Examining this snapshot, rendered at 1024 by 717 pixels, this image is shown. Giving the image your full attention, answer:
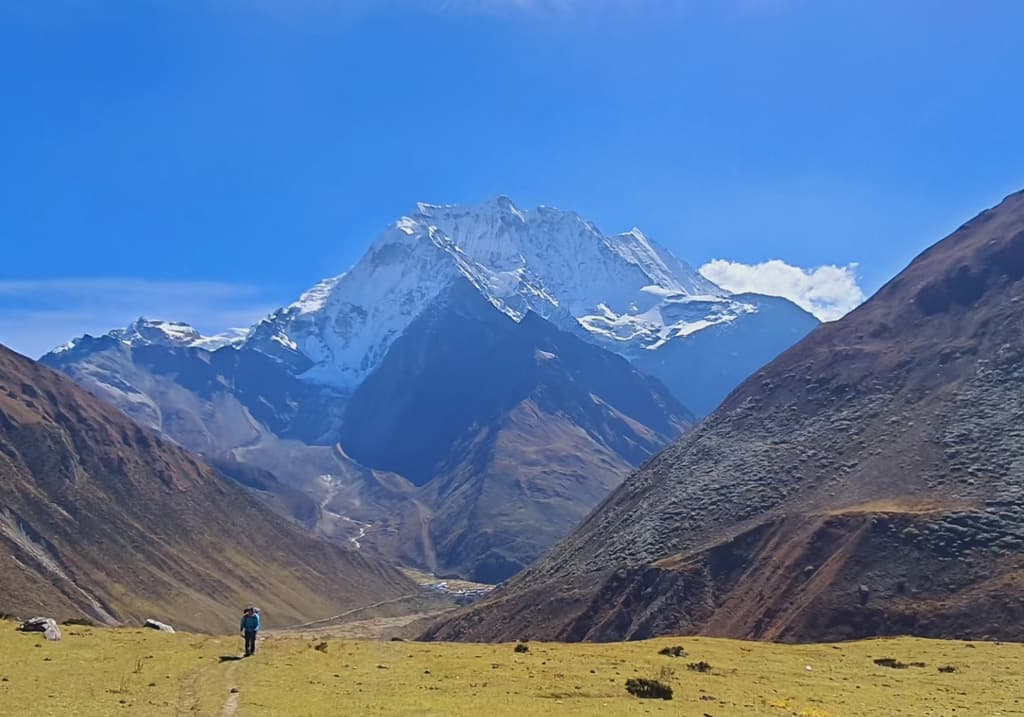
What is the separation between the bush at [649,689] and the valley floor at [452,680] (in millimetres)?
549

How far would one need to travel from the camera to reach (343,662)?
2007 inches

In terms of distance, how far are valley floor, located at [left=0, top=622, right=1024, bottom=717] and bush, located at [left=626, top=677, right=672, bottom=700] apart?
55 centimetres

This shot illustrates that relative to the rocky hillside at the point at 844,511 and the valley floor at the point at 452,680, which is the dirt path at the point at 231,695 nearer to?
the valley floor at the point at 452,680

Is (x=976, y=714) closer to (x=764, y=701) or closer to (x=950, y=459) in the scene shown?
(x=764, y=701)

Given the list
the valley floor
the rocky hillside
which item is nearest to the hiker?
the valley floor

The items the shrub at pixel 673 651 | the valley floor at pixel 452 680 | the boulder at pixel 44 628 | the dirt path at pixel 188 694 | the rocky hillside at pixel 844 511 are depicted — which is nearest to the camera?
the dirt path at pixel 188 694

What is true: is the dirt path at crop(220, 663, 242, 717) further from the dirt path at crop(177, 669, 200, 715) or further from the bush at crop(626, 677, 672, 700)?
the bush at crop(626, 677, 672, 700)

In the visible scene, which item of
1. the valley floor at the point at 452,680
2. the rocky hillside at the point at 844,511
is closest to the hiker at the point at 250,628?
the valley floor at the point at 452,680

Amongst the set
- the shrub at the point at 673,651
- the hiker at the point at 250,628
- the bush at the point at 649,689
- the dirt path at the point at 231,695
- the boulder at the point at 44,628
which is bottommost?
the shrub at the point at 673,651

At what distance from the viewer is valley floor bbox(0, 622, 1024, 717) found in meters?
38.4

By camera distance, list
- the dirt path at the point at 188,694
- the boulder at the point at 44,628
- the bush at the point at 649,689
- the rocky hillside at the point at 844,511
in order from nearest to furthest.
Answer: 1. the dirt path at the point at 188,694
2. the bush at the point at 649,689
3. the boulder at the point at 44,628
4. the rocky hillside at the point at 844,511

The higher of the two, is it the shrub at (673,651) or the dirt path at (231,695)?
the dirt path at (231,695)

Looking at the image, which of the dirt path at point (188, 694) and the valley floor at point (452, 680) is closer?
the dirt path at point (188, 694)

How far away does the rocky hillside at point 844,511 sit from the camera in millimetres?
110438
